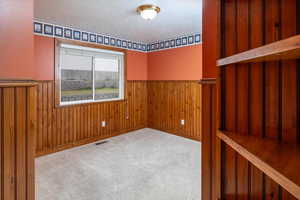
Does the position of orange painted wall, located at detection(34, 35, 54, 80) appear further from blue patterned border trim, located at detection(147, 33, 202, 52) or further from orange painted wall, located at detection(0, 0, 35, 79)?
→ blue patterned border trim, located at detection(147, 33, 202, 52)

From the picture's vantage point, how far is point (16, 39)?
116cm

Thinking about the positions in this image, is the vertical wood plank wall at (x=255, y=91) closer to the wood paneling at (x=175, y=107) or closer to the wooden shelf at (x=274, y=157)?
the wooden shelf at (x=274, y=157)

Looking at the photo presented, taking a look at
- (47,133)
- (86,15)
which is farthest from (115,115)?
(86,15)

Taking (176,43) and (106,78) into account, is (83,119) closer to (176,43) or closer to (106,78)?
(106,78)

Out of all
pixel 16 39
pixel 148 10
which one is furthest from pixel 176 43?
pixel 16 39

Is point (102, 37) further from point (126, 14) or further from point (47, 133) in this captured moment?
point (47, 133)

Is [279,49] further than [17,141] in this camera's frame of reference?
No

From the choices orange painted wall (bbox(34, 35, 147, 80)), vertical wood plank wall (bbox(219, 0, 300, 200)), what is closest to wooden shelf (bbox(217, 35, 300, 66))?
vertical wood plank wall (bbox(219, 0, 300, 200))

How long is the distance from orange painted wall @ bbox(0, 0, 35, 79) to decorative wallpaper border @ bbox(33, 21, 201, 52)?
221 centimetres

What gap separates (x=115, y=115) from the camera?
428 cm

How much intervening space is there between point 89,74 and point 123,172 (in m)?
2.26

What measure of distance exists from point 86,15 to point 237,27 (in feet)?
8.60

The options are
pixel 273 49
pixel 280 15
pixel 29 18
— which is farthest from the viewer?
pixel 29 18

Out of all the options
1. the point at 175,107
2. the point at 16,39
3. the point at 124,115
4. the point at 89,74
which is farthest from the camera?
the point at 124,115
